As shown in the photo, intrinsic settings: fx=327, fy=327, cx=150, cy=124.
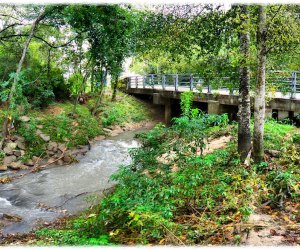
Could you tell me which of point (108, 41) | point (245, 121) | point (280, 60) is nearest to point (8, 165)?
point (108, 41)

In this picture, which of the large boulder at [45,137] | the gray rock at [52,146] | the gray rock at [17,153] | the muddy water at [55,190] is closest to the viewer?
the muddy water at [55,190]

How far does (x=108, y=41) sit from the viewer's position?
11.7m

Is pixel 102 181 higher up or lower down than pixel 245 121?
lower down

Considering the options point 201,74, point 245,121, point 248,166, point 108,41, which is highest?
point 108,41

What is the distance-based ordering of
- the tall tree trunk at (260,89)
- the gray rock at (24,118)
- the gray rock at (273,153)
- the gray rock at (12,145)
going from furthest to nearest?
the gray rock at (24,118), the gray rock at (12,145), the gray rock at (273,153), the tall tree trunk at (260,89)

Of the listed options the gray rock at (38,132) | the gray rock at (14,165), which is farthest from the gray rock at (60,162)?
the gray rock at (38,132)

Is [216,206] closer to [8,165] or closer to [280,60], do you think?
[280,60]

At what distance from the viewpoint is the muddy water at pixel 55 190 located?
7.20 meters

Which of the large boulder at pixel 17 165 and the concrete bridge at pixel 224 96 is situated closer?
the concrete bridge at pixel 224 96

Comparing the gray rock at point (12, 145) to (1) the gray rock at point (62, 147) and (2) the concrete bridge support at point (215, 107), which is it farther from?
(2) the concrete bridge support at point (215, 107)

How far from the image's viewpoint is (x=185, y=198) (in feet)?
18.6

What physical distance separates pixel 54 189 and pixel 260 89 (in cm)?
596

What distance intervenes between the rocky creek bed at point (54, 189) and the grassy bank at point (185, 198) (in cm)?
98

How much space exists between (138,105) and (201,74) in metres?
14.9
